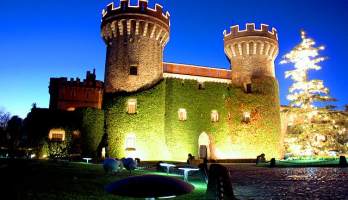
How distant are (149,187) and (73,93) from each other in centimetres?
3721

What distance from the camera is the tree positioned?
2875 cm

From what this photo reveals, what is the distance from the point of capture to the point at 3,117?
5453 centimetres

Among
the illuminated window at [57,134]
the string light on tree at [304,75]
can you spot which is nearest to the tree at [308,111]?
the string light on tree at [304,75]

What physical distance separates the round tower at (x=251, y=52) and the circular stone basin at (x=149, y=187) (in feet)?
93.7

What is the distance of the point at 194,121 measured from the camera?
28.1m

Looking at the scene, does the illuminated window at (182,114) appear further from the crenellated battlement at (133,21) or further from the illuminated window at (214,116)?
the crenellated battlement at (133,21)

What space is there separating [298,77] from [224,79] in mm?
7588

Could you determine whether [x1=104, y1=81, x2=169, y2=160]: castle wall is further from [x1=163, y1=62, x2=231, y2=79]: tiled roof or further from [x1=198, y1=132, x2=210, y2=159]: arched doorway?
[x1=198, y1=132, x2=210, y2=159]: arched doorway

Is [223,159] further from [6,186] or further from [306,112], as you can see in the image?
[6,186]

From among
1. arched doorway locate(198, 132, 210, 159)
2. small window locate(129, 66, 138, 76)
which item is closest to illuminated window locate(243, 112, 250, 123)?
arched doorway locate(198, 132, 210, 159)

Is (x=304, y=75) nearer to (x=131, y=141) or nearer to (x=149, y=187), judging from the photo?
(x=131, y=141)

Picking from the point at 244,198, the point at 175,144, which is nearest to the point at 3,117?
the point at 175,144

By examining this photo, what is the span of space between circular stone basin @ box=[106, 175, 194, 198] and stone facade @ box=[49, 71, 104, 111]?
34726 millimetres

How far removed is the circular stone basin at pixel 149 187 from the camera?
3901mm
